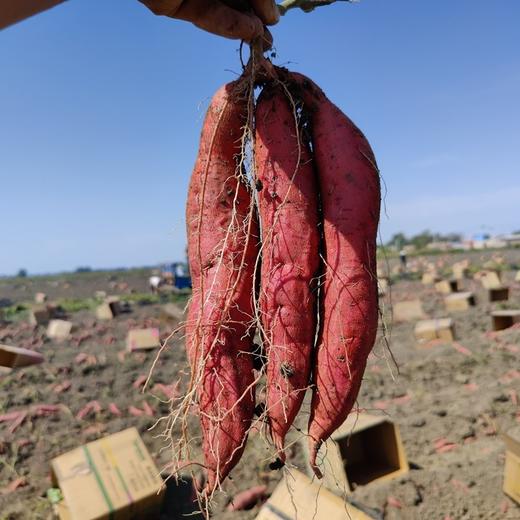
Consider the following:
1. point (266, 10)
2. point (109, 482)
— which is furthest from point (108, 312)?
point (266, 10)

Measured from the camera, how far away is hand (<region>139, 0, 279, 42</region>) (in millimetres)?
1100

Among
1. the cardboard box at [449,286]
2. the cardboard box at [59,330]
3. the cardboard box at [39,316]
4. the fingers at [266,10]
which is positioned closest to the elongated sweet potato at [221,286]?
the fingers at [266,10]

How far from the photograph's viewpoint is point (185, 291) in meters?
17.1

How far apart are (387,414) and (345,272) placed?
0.80m

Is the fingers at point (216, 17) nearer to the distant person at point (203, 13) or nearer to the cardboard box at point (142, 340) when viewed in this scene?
the distant person at point (203, 13)

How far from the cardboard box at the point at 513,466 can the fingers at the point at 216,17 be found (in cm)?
330

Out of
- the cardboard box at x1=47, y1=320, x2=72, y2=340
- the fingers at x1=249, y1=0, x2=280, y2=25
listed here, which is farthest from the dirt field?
the fingers at x1=249, y1=0, x2=280, y2=25

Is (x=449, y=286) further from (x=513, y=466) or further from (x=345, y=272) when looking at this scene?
(x=345, y=272)

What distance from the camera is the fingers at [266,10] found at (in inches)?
49.4

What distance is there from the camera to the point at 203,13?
116 centimetres

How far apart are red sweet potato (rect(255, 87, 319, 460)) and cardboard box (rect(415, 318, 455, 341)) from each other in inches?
254

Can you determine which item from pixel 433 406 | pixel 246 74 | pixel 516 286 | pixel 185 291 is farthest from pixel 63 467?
pixel 185 291

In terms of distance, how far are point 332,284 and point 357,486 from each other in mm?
2868

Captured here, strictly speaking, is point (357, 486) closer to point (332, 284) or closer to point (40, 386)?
point (332, 284)
